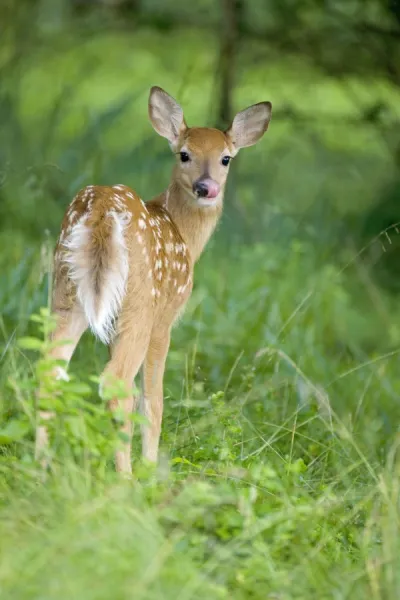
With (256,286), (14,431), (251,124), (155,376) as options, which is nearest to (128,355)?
(155,376)

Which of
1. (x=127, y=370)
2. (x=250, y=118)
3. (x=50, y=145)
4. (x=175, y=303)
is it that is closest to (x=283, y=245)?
(x=50, y=145)

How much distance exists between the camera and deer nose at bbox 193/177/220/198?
189 inches

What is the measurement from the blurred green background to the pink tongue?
22.9 inches

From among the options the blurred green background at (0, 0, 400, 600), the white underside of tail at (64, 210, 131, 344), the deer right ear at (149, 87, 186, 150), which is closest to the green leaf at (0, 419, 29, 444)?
the blurred green background at (0, 0, 400, 600)

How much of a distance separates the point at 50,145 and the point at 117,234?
2.81 meters

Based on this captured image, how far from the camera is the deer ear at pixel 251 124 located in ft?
17.3

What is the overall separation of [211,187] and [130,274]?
32.3 inches

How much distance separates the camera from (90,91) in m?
11.2

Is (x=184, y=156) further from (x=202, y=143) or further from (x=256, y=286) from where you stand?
(x=256, y=286)

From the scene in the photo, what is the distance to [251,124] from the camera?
5.32 meters

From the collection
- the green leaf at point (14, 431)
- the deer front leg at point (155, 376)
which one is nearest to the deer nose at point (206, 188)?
the deer front leg at point (155, 376)

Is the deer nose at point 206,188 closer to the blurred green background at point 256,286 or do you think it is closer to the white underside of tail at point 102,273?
the blurred green background at point 256,286

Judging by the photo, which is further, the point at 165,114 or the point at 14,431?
the point at 165,114

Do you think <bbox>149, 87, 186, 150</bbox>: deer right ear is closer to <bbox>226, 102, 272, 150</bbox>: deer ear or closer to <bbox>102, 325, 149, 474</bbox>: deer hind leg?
<bbox>226, 102, 272, 150</bbox>: deer ear
